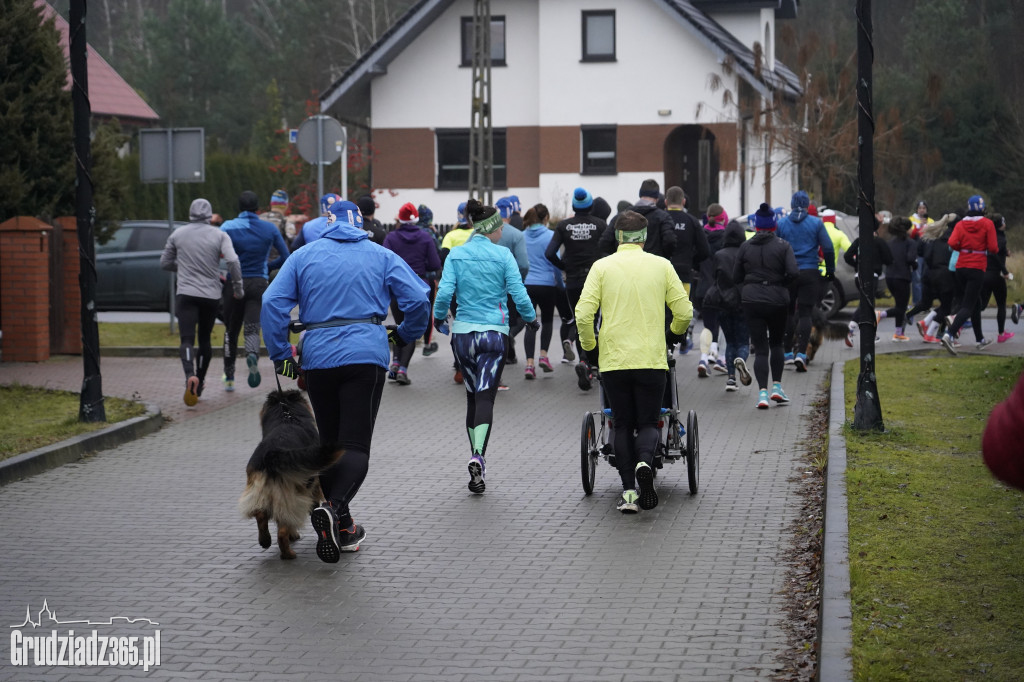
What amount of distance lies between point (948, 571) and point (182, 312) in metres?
8.83

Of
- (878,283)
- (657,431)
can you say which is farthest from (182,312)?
(878,283)

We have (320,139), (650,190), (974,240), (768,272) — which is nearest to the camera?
(768,272)

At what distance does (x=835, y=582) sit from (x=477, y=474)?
3.47m

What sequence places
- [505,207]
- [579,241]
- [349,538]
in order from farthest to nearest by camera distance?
[505,207], [579,241], [349,538]

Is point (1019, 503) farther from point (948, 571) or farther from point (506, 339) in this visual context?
point (506, 339)

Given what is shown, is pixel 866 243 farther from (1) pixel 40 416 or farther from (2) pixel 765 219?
(1) pixel 40 416

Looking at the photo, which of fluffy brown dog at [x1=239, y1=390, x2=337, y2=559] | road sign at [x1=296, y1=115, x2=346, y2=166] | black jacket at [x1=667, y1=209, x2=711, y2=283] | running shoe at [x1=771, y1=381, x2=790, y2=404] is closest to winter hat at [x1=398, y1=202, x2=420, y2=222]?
black jacket at [x1=667, y1=209, x2=711, y2=283]

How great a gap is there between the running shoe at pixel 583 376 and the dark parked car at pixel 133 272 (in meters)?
10.7

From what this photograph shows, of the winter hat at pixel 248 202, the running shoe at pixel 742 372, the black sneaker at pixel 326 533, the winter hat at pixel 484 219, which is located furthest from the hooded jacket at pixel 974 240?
the black sneaker at pixel 326 533

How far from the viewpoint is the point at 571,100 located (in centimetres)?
3722

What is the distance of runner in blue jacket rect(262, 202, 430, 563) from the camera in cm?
747

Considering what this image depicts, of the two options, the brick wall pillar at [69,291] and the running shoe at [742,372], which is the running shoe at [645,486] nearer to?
the running shoe at [742,372]

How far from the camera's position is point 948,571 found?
6629mm

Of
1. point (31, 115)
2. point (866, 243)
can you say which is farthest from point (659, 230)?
point (31, 115)
